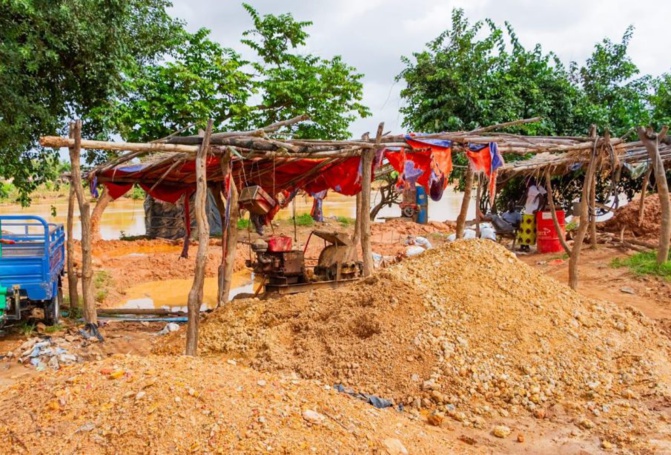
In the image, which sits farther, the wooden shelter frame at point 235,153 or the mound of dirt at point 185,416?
the wooden shelter frame at point 235,153

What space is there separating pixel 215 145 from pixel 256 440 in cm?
407

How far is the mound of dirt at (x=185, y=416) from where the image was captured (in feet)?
10.1

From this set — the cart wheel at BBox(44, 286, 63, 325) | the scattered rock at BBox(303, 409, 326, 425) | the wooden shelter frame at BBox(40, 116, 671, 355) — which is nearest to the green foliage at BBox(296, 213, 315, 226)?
the wooden shelter frame at BBox(40, 116, 671, 355)

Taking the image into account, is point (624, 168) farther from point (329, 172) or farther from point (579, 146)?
point (329, 172)

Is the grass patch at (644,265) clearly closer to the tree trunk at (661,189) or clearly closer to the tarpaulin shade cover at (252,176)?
the tree trunk at (661,189)

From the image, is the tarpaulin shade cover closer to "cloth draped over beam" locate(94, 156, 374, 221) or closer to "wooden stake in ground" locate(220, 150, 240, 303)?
"cloth draped over beam" locate(94, 156, 374, 221)

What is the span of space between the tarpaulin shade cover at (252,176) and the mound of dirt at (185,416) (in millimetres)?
4000

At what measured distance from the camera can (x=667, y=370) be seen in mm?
5012

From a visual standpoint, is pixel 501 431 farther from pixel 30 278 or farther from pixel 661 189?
pixel 661 189

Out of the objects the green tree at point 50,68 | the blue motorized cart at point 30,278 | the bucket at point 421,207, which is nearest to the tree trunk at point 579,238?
the blue motorized cart at point 30,278

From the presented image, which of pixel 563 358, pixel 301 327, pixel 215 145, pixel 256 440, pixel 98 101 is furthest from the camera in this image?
pixel 98 101

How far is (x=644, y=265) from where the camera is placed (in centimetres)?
955

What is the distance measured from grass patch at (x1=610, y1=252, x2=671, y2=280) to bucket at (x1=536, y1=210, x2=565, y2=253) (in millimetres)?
2055

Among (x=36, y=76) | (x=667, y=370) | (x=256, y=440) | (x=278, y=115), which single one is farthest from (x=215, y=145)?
(x=278, y=115)
